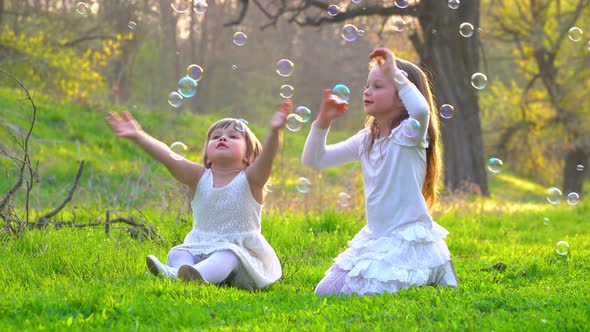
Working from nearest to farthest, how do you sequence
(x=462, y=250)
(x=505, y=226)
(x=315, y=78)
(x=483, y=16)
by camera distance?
1. (x=462, y=250)
2. (x=505, y=226)
3. (x=483, y=16)
4. (x=315, y=78)

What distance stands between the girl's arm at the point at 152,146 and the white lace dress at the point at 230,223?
89 millimetres

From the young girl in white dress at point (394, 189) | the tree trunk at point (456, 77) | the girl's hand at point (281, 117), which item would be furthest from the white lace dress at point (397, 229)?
the tree trunk at point (456, 77)

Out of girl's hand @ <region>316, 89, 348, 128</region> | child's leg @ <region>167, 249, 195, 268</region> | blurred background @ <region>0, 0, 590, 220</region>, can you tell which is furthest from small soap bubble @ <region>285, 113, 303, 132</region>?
child's leg @ <region>167, 249, 195, 268</region>

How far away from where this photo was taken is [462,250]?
24.1ft

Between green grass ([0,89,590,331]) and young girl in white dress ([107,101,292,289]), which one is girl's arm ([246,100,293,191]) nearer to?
young girl in white dress ([107,101,292,289])

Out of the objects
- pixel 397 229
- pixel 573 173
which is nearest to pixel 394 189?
pixel 397 229

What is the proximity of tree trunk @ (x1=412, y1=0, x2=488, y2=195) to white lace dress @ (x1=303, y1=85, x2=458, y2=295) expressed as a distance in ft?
33.3

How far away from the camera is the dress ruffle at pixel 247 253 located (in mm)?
4926

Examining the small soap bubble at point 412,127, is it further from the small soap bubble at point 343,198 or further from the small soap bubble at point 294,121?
the small soap bubble at point 343,198

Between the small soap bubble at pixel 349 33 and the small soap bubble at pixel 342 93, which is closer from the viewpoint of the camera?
the small soap bubble at pixel 342 93

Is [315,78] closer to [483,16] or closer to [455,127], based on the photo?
[483,16]

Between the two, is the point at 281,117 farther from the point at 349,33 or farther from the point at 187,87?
the point at 349,33

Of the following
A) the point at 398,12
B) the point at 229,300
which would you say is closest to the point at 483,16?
the point at 398,12

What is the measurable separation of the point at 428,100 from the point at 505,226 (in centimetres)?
498
